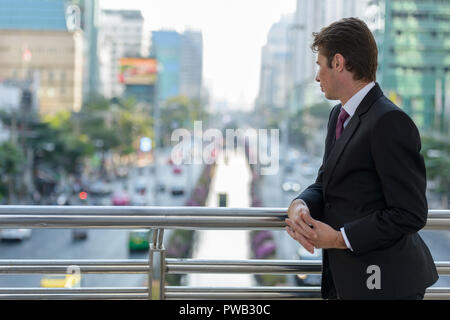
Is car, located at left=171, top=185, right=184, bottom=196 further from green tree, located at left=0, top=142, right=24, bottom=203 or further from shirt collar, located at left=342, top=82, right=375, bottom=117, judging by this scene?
shirt collar, located at left=342, top=82, right=375, bottom=117

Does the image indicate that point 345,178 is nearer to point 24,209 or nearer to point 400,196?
point 400,196

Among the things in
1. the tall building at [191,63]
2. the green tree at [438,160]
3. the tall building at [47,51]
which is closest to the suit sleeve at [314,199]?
the green tree at [438,160]

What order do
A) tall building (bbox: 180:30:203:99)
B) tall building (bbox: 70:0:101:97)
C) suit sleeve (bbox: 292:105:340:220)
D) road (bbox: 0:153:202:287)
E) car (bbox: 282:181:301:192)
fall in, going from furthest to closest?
tall building (bbox: 180:30:203:99) → tall building (bbox: 70:0:101:97) → car (bbox: 282:181:301:192) → road (bbox: 0:153:202:287) → suit sleeve (bbox: 292:105:340:220)

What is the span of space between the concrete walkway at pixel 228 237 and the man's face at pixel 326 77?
0.50 metres

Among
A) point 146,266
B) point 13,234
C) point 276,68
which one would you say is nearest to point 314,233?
point 146,266

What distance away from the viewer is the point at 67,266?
1.62 m

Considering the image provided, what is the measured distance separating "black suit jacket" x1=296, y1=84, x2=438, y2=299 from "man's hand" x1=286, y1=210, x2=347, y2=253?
0.03 m

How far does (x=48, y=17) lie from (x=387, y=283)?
1795 inches

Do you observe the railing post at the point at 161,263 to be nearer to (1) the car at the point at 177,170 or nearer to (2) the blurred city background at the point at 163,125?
(2) the blurred city background at the point at 163,125

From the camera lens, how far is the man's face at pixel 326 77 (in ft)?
3.70

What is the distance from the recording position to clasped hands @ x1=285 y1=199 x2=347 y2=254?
112cm

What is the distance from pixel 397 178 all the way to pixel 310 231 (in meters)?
0.22

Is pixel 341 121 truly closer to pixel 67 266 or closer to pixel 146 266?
pixel 146 266

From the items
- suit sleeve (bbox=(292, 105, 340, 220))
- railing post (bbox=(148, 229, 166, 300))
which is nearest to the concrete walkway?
railing post (bbox=(148, 229, 166, 300))
